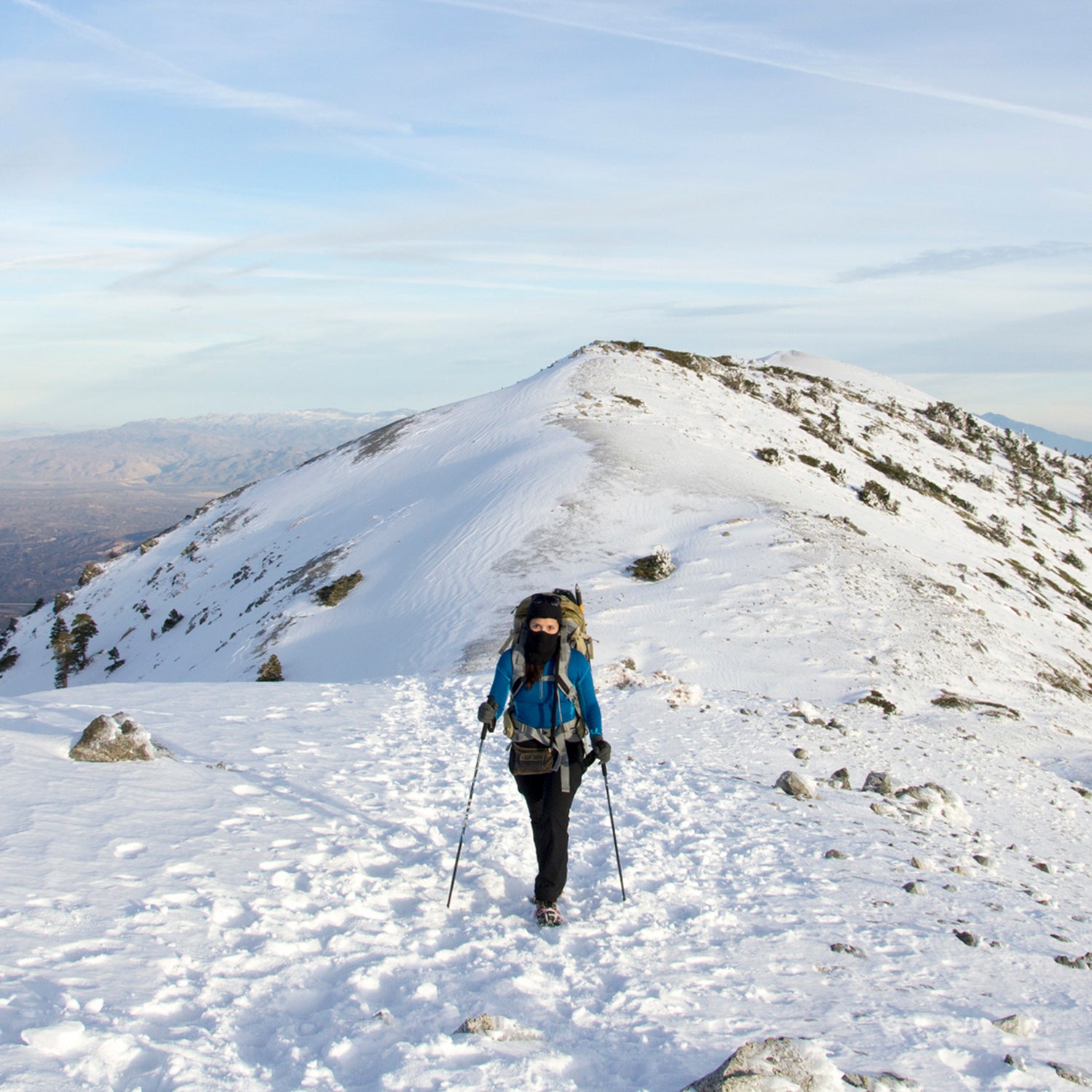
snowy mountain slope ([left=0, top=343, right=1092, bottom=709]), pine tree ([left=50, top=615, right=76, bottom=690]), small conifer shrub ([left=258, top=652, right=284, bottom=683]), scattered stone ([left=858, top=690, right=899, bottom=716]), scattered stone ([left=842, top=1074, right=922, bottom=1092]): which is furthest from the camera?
pine tree ([left=50, top=615, right=76, bottom=690])

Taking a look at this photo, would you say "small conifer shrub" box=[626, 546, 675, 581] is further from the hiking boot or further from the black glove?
the hiking boot

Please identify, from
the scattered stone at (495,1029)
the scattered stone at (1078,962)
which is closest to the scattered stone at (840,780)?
the scattered stone at (1078,962)

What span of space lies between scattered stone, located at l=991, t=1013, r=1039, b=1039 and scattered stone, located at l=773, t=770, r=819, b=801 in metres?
5.13

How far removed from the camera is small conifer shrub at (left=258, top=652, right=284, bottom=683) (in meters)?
21.3

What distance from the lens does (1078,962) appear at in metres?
6.41

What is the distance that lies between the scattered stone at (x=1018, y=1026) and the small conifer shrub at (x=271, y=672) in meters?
19.1

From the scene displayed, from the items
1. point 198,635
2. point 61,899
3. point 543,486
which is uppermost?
point 543,486

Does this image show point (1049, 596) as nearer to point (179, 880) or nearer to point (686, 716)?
point (686, 716)

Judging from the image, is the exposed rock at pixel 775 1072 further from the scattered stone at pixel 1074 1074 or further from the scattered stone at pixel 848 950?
the scattered stone at pixel 848 950

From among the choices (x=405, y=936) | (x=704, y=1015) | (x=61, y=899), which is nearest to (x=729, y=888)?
(x=704, y=1015)

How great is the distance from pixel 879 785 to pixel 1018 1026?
612 centimetres

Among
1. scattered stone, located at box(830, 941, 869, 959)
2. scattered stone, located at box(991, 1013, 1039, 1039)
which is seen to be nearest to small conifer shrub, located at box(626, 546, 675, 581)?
scattered stone, located at box(830, 941, 869, 959)

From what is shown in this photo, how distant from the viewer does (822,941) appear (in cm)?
639

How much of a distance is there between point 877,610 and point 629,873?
1543 centimetres
